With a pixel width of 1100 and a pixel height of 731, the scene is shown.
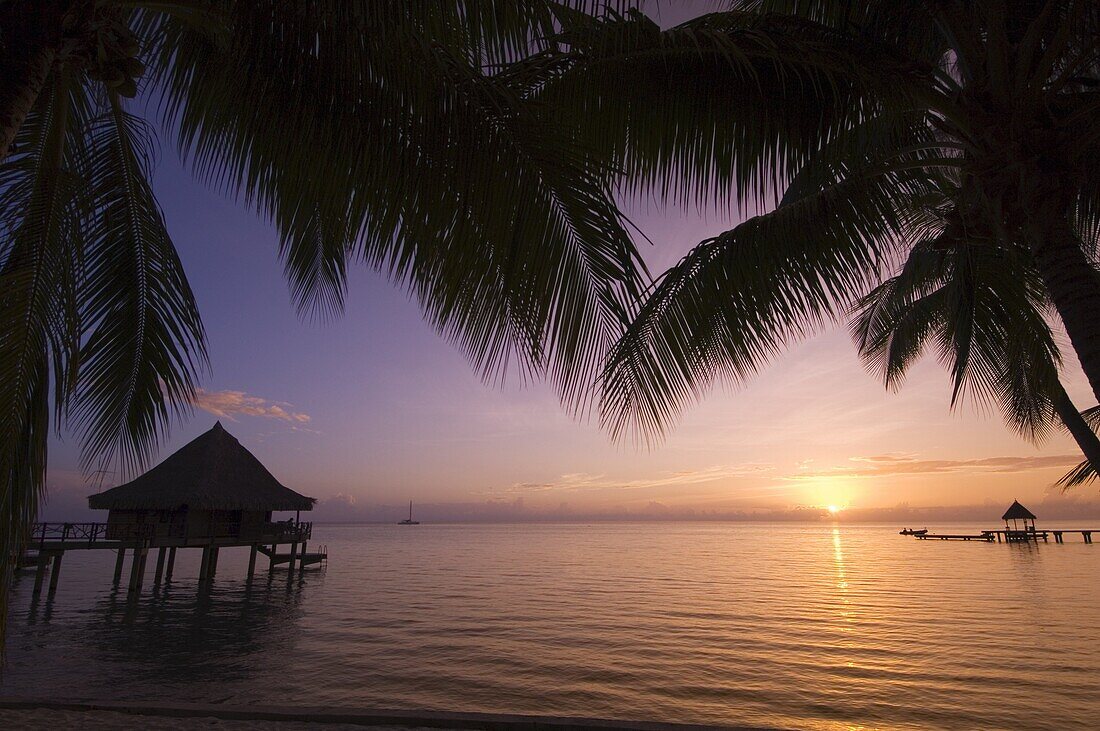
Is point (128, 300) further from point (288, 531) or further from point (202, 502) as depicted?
point (288, 531)

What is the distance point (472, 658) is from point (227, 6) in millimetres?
12048

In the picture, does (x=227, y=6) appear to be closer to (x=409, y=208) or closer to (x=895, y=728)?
(x=409, y=208)

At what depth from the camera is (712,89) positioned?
12.9 ft

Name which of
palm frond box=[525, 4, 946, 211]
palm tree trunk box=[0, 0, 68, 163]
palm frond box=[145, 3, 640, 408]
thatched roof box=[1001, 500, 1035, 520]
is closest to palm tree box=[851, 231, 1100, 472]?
palm frond box=[525, 4, 946, 211]

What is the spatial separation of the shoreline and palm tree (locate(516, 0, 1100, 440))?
263 centimetres

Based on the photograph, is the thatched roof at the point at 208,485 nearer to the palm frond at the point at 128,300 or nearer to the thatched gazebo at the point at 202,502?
the thatched gazebo at the point at 202,502

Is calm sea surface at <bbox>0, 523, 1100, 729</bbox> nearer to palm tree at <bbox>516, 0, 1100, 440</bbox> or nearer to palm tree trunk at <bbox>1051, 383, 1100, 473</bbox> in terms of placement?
palm tree trunk at <bbox>1051, 383, 1100, 473</bbox>

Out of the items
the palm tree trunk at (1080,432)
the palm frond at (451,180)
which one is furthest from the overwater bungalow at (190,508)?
the palm tree trunk at (1080,432)

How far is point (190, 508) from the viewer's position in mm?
20812

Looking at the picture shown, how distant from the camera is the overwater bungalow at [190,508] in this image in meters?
20.1

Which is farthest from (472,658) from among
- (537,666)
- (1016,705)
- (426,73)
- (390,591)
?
(390,591)

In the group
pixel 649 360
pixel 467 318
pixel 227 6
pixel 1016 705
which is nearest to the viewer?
pixel 227 6

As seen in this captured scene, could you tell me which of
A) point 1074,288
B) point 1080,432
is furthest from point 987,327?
point 1080,432

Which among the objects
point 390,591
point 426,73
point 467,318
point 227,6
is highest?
point 227,6
